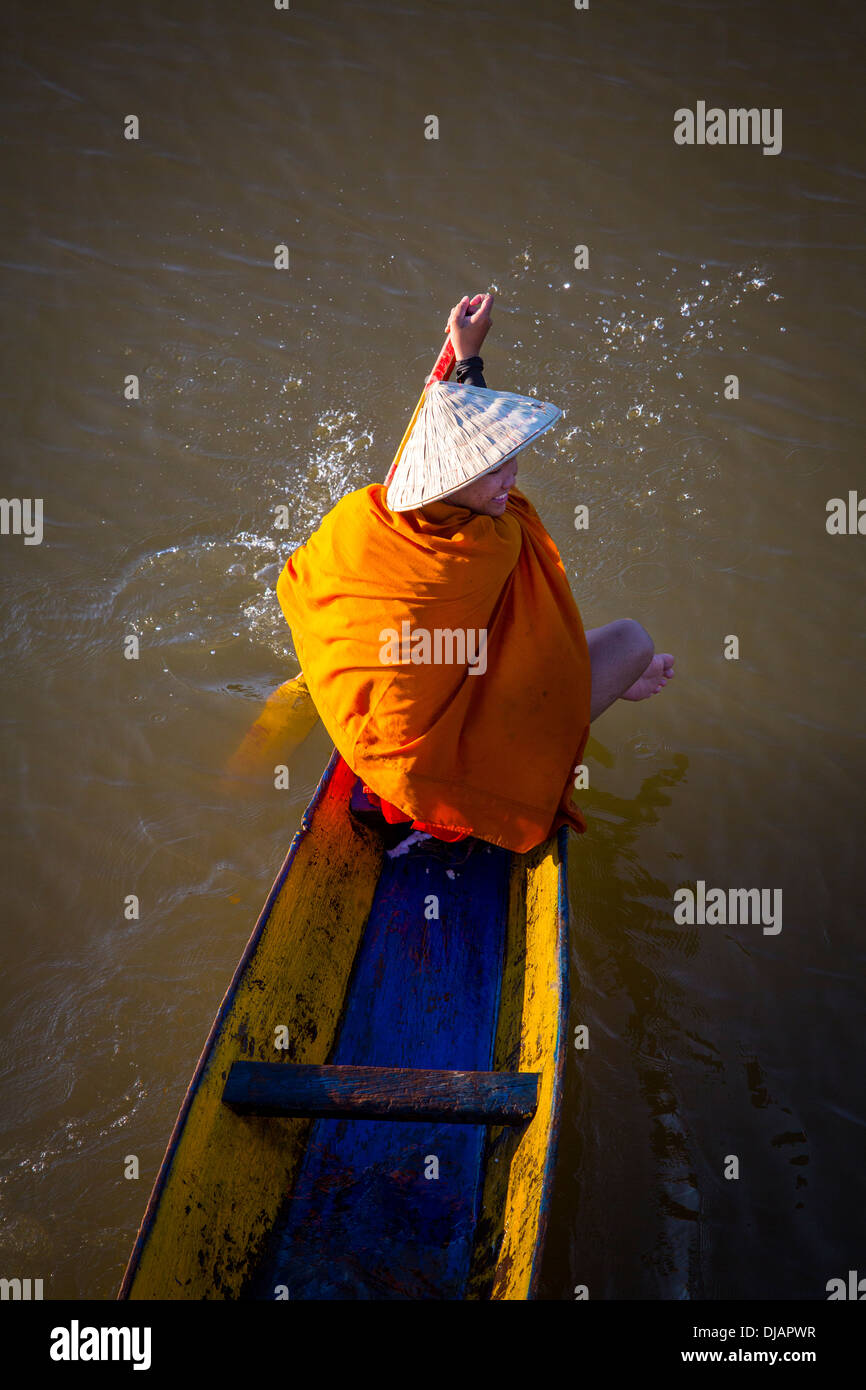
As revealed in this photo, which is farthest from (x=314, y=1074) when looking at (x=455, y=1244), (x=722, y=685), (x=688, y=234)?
(x=688, y=234)

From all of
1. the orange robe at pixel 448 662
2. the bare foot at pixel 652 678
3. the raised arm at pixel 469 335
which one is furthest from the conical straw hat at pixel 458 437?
the bare foot at pixel 652 678

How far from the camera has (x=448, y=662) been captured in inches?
118

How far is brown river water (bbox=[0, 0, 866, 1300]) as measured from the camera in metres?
3.28

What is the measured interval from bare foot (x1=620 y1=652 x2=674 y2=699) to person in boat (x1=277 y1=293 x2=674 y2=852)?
66cm

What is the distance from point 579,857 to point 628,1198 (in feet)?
4.21

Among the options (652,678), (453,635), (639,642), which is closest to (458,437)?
(453,635)

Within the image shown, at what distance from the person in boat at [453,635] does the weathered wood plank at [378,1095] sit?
2.66 feet

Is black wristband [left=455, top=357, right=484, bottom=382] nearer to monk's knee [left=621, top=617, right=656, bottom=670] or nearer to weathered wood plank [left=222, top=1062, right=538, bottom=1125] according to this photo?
monk's knee [left=621, top=617, right=656, bottom=670]

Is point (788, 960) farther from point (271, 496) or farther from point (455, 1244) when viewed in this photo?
point (271, 496)

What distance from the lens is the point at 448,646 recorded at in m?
2.97

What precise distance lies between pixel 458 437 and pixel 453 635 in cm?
59

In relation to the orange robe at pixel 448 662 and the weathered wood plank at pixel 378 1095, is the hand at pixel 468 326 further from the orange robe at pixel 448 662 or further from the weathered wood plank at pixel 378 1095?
the weathered wood plank at pixel 378 1095

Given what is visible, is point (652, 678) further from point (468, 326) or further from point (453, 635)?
point (468, 326)

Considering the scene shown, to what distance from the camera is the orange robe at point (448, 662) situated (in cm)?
291
